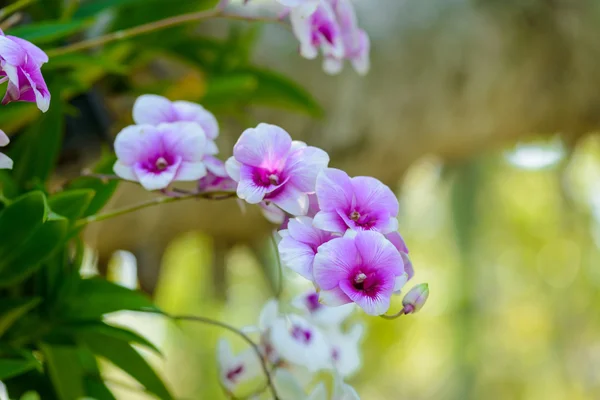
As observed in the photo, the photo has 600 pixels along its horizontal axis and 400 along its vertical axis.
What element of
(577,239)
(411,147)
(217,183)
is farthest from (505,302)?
(217,183)

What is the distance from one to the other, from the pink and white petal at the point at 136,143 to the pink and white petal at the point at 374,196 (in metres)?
0.12

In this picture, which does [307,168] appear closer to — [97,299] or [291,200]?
[291,200]

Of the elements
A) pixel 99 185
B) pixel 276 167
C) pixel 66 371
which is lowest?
pixel 66 371

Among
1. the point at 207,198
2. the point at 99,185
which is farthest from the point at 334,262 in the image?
the point at 99,185

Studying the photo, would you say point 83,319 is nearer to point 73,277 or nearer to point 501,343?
point 73,277

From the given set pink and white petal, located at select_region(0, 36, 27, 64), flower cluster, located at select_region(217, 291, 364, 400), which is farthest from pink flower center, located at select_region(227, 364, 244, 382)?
pink and white petal, located at select_region(0, 36, 27, 64)

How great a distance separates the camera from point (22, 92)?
327 mm

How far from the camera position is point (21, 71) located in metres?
0.31

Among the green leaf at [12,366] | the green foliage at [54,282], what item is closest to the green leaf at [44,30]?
the green foliage at [54,282]

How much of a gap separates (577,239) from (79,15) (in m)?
5.22

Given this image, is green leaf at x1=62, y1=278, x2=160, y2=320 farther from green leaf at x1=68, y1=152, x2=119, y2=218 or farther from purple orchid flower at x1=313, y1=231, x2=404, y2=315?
purple orchid flower at x1=313, y1=231, x2=404, y2=315

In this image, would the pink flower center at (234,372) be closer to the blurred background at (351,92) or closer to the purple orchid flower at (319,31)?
the blurred background at (351,92)

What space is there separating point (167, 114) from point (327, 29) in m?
0.12

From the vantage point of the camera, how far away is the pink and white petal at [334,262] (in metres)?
0.29
